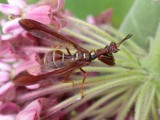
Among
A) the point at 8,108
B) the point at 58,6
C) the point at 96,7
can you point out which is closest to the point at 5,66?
the point at 8,108

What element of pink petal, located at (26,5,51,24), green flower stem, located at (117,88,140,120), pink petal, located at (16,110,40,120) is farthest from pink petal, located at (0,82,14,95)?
green flower stem, located at (117,88,140,120)

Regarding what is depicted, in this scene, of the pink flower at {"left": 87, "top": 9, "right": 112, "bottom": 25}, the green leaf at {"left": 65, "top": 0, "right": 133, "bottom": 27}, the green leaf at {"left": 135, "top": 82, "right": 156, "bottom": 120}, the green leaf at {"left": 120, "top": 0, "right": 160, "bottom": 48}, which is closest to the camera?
the green leaf at {"left": 135, "top": 82, "right": 156, "bottom": 120}

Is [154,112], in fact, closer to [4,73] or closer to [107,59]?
[107,59]

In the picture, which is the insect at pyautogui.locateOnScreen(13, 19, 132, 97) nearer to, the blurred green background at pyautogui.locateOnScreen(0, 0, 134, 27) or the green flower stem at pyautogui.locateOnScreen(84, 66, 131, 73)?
the green flower stem at pyautogui.locateOnScreen(84, 66, 131, 73)

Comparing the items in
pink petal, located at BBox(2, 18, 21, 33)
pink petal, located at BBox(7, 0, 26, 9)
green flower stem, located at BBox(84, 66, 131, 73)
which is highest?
pink petal, located at BBox(7, 0, 26, 9)

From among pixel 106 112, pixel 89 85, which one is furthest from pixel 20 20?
pixel 106 112

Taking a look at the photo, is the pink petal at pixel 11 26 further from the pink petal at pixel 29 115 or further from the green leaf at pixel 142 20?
the green leaf at pixel 142 20
